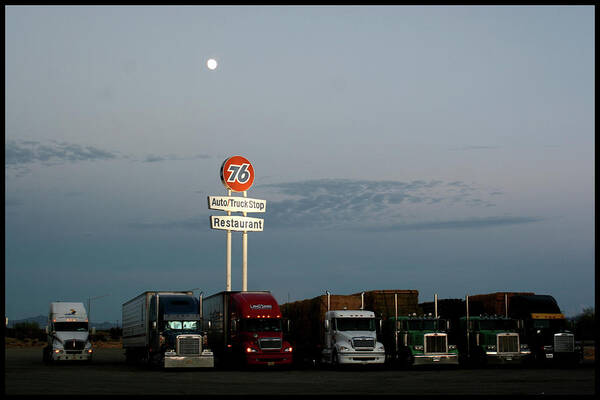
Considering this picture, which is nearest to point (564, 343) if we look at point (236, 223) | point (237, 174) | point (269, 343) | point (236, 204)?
point (269, 343)

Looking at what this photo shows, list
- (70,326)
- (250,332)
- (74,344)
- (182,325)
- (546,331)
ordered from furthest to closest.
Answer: (70,326), (74,344), (546,331), (182,325), (250,332)

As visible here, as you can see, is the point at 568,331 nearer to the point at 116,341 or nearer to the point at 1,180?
the point at 1,180

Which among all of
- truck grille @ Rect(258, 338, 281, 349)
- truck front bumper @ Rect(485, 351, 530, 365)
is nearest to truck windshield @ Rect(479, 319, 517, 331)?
truck front bumper @ Rect(485, 351, 530, 365)

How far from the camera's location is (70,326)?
4822 centimetres

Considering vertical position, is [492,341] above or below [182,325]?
below

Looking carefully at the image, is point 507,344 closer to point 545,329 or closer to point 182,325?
point 545,329

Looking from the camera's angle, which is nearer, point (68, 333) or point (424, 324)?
point (424, 324)

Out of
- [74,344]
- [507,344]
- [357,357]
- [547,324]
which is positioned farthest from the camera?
[74,344]

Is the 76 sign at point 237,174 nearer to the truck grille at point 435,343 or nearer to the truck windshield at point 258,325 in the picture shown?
the truck windshield at point 258,325

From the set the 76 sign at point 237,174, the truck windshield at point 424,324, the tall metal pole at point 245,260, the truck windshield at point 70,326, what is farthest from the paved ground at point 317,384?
the 76 sign at point 237,174

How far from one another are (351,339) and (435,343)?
4019 millimetres

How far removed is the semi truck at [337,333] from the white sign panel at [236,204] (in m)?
11.1

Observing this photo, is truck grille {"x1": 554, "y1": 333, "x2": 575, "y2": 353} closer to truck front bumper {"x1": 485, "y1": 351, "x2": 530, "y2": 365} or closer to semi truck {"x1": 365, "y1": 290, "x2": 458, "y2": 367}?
truck front bumper {"x1": 485, "y1": 351, "x2": 530, "y2": 365}

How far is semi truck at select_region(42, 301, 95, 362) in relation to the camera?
4678cm
